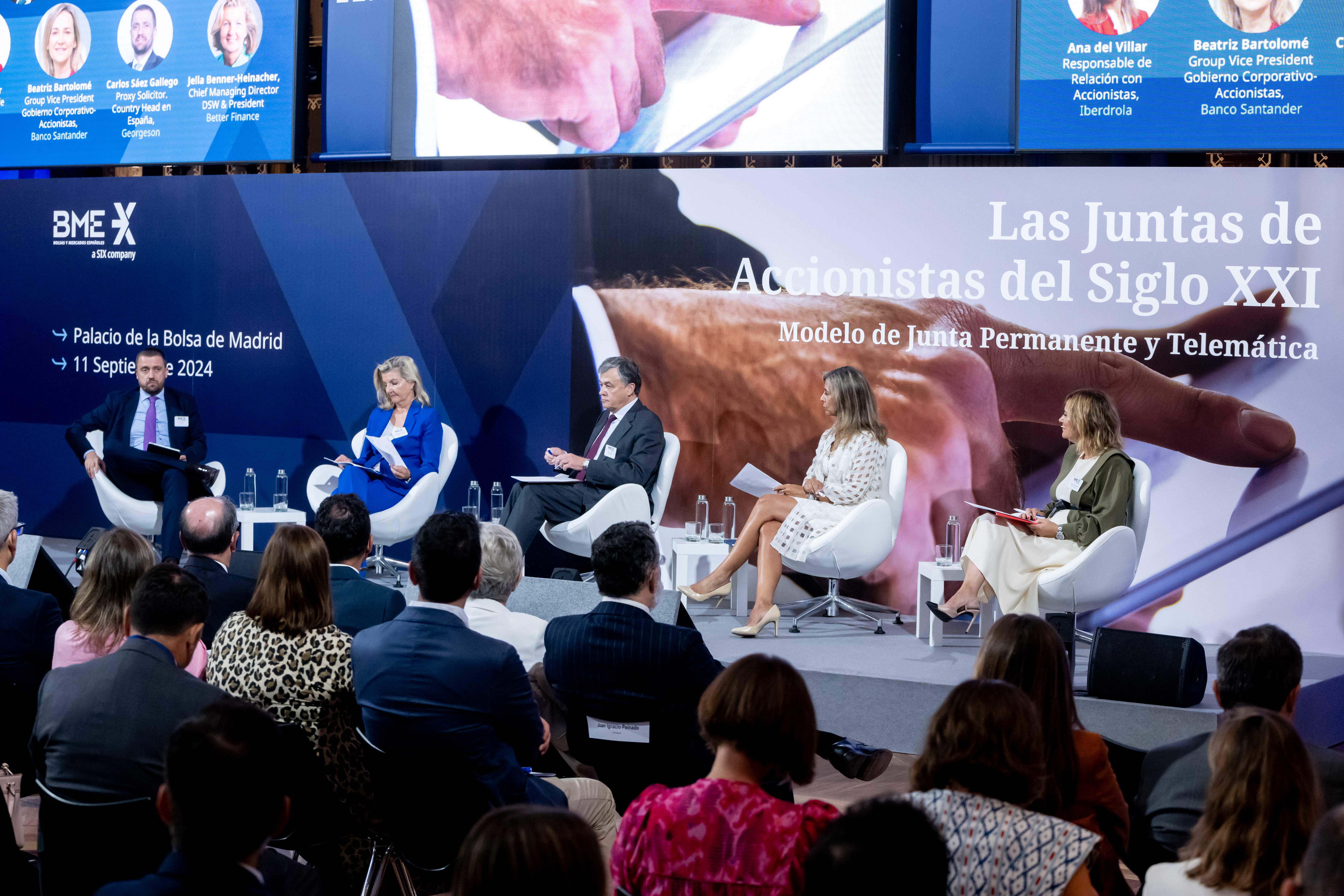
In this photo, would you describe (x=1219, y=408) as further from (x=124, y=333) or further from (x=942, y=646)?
→ (x=124, y=333)

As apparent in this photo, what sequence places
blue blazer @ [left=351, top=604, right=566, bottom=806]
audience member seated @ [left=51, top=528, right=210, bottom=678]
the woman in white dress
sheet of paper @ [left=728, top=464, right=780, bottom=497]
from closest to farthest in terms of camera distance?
blue blazer @ [left=351, top=604, right=566, bottom=806], audience member seated @ [left=51, top=528, right=210, bottom=678], the woman in white dress, sheet of paper @ [left=728, top=464, right=780, bottom=497]

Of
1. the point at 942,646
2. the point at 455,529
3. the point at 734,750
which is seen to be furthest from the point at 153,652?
the point at 942,646

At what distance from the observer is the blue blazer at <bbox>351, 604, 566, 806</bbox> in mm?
2697

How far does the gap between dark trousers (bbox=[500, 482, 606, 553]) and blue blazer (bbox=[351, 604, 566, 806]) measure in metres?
3.64

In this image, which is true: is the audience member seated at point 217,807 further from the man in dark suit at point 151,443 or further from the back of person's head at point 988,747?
the man in dark suit at point 151,443

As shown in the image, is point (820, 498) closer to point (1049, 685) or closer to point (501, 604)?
point (501, 604)

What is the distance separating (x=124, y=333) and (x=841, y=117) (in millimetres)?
4773

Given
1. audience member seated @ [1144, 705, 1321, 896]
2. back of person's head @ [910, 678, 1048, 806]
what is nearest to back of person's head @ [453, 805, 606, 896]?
back of person's head @ [910, 678, 1048, 806]

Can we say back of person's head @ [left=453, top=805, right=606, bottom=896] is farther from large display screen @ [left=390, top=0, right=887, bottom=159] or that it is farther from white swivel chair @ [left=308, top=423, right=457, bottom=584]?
large display screen @ [left=390, top=0, right=887, bottom=159]

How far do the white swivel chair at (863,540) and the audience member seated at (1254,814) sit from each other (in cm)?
368

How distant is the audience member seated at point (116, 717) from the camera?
241 centimetres

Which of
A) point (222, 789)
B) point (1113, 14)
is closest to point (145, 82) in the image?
point (1113, 14)

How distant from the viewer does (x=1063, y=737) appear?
7.88 feet

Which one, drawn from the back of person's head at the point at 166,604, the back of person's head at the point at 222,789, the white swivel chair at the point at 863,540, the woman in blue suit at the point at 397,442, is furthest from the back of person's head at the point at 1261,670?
the woman in blue suit at the point at 397,442
